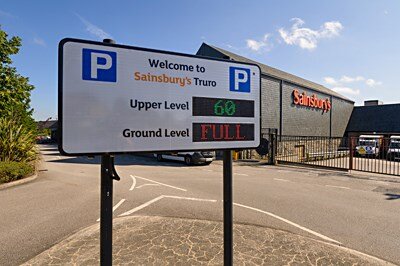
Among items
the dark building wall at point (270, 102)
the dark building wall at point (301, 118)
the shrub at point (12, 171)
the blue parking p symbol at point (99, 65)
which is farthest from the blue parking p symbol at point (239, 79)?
the dark building wall at point (301, 118)

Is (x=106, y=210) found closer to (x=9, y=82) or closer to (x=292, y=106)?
(x=9, y=82)

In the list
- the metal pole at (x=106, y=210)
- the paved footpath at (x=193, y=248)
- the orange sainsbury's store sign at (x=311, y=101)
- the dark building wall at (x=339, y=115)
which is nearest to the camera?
the metal pole at (x=106, y=210)

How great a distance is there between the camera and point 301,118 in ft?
86.4

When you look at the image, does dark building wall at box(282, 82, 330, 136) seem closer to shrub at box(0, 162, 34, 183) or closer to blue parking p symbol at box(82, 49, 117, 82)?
shrub at box(0, 162, 34, 183)

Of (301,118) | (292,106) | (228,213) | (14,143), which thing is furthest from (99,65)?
(301,118)

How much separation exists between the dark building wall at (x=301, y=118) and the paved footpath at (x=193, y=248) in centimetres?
2106

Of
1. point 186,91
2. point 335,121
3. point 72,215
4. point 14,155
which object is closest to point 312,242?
point 186,91

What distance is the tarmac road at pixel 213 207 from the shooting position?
4336 millimetres

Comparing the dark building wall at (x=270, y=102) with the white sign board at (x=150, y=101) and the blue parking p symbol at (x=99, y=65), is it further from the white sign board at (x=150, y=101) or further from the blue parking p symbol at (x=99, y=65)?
the blue parking p symbol at (x=99, y=65)

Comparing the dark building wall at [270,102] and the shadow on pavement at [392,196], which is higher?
the dark building wall at [270,102]

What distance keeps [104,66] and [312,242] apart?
4107mm

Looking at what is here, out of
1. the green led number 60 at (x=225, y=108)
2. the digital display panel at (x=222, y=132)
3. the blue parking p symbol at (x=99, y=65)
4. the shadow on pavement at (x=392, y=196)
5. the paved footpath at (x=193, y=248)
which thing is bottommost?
the shadow on pavement at (x=392, y=196)

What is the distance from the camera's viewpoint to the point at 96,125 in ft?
6.10

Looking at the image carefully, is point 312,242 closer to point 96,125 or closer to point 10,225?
point 96,125
